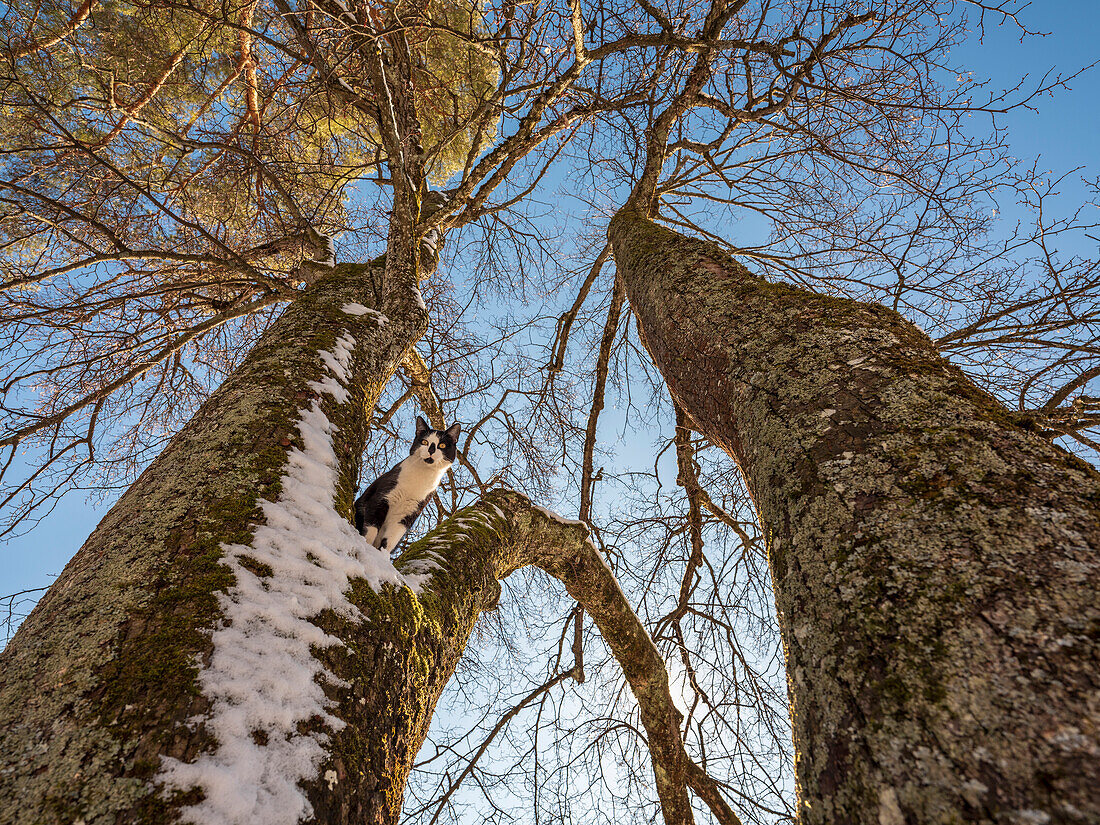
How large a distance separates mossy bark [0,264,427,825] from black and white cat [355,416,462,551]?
1.38m

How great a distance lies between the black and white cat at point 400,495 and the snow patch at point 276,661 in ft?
5.08

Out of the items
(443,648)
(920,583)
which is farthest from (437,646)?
(920,583)

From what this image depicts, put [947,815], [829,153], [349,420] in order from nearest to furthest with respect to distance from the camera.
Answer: [947,815] < [349,420] < [829,153]

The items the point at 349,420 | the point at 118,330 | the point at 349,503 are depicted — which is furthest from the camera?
the point at 118,330

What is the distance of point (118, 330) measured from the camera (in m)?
3.67

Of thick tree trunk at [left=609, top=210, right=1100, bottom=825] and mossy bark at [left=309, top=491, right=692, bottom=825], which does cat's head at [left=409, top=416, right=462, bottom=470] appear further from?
thick tree trunk at [left=609, top=210, right=1100, bottom=825]

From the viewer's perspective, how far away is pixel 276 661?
1.01 m

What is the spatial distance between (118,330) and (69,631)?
12.1 feet

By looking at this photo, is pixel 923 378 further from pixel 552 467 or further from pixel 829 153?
pixel 552 467

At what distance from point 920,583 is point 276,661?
115 centimetres

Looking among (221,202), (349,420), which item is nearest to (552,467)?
(349,420)

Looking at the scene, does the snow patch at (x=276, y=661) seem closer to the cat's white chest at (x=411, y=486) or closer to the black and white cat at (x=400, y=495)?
the black and white cat at (x=400, y=495)

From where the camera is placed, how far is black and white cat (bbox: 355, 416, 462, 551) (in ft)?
10.0

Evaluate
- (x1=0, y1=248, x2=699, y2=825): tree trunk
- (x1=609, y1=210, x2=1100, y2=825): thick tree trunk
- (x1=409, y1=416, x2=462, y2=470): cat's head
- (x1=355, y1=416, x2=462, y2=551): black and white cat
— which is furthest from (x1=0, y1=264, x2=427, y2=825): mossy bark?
(x1=409, y1=416, x2=462, y2=470): cat's head
